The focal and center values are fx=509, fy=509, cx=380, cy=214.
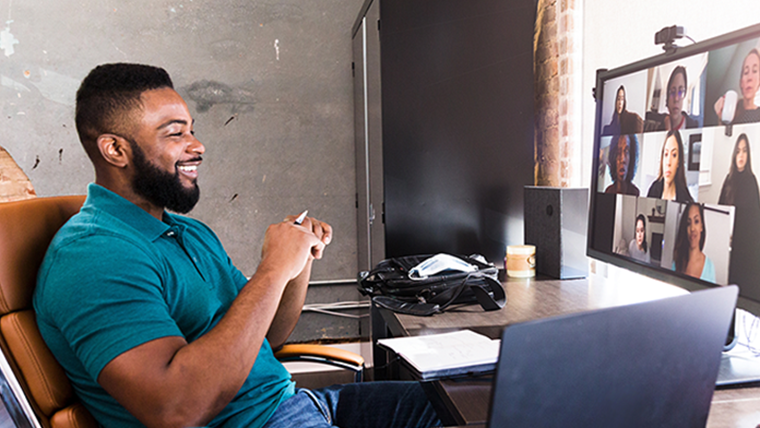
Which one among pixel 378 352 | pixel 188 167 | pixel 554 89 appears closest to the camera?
pixel 188 167

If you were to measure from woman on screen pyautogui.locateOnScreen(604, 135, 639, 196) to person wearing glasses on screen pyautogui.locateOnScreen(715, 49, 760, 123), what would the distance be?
0.31 m

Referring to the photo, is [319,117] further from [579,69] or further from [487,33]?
[579,69]

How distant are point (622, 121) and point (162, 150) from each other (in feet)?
3.73

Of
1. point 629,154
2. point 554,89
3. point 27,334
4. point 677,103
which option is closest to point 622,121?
point 629,154

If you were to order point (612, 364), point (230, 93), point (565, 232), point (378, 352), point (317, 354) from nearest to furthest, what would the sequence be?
1. point (612, 364)
2. point (317, 354)
3. point (565, 232)
4. point (378, 352)
5. point (230, 93)

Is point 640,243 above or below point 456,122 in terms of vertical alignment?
below

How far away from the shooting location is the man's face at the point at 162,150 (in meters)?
1.22

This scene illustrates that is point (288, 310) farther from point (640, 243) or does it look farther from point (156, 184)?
point (640, 243)

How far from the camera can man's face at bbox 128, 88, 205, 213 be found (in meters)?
1.22

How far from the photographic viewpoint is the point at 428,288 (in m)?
1.49

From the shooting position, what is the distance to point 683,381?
0.56m

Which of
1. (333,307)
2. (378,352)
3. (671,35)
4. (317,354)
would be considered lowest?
(333,307)

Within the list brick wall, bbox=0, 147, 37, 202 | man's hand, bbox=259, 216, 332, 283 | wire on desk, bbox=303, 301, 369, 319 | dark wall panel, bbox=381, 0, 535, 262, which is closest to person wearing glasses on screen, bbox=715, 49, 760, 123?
man's hand, bbox=259, 216, 332, 283

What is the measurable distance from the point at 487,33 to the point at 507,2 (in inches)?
6.1
